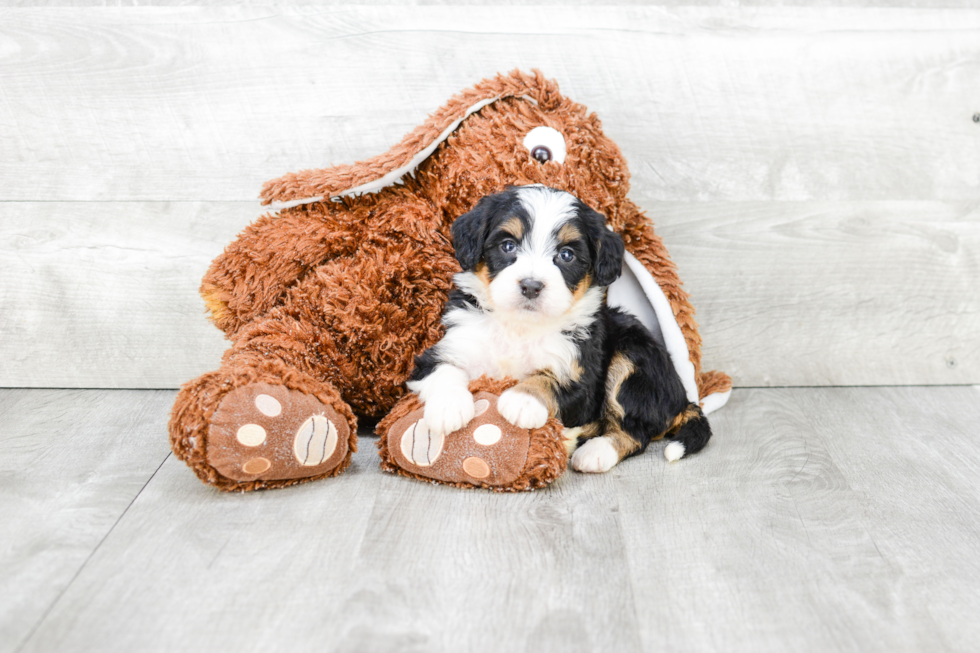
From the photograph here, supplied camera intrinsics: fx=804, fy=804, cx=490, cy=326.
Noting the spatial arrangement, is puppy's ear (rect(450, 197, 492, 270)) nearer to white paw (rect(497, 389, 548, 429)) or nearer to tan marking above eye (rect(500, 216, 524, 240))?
tan marking above eye (rect(500, 216, 524, 240))

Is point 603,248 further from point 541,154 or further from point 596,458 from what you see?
point 596,458

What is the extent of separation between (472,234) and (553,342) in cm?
36

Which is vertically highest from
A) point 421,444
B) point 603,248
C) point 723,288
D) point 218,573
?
point 603,248

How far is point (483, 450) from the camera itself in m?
1.92

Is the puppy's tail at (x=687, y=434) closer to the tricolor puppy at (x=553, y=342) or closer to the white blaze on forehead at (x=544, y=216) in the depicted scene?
the tricolor puppy at (x=553, y=342)

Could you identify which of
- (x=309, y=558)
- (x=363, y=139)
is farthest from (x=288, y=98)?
(x=309, y=558)

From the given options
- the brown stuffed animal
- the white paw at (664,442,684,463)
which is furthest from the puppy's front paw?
the white paw at (664,442,684,463)

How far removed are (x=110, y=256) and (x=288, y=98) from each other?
81 centimetres

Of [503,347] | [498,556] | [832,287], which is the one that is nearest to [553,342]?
[503,347]

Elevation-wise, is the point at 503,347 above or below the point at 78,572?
below

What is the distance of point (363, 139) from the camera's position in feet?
8.71

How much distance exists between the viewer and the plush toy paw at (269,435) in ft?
5.87

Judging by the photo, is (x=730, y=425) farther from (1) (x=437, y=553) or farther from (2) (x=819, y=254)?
(1) (x=437, y=553)

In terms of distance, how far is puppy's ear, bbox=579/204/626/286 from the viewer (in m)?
2.02
